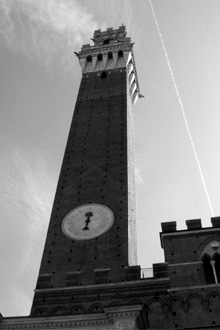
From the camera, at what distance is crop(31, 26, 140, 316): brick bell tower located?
16.7m

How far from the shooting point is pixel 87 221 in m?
19.1

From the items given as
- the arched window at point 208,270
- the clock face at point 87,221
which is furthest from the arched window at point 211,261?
the clock face at point 87,221

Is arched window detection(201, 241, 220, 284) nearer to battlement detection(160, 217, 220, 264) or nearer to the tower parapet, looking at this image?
battlement detection(160, 217, 220, 264)

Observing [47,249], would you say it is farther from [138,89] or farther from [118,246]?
[138,89]

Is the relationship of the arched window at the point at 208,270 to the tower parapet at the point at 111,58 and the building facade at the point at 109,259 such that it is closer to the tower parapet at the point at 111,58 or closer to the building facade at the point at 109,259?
the building facade at the point at 109,259

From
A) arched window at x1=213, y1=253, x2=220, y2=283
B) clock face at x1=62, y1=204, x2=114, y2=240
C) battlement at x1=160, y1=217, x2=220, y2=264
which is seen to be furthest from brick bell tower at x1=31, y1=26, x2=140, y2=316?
arched window at x1=213, y1=253, x2=220, y2=283

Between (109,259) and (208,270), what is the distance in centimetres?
381

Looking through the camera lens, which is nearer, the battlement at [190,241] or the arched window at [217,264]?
the arched window at [217,264]

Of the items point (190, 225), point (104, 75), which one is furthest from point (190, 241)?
point (104, 75)

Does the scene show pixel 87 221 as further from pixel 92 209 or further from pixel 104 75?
pixel 104 75

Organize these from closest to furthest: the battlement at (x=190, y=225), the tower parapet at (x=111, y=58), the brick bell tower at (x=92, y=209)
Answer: the brick bell tower at (x=92, y=209)
the battlement at (x=190, y=225)
the tower parapet at (x=111, y=58)

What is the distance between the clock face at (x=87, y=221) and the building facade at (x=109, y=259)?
0.13 feet

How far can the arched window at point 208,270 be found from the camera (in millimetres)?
15531

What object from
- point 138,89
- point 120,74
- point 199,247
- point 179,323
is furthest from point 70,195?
point 138,89
